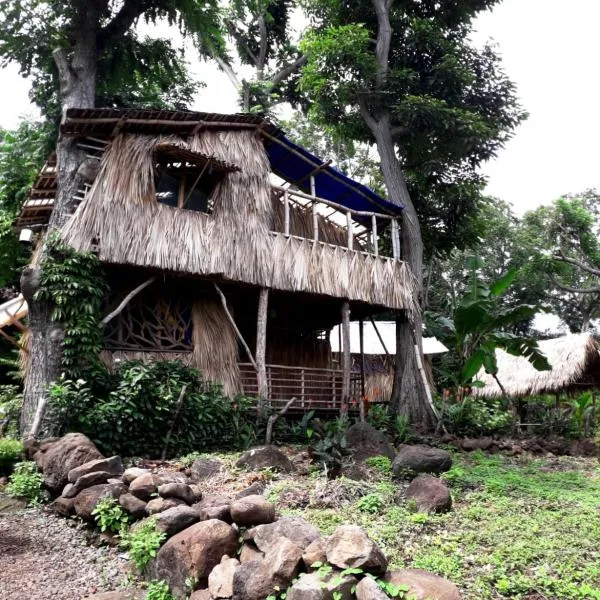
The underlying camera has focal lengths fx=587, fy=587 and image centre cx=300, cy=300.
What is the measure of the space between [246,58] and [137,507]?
73.6ft

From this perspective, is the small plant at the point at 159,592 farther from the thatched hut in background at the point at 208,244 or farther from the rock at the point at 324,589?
the thatched hut in background at the point at 208,244

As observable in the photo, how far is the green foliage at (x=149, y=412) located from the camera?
337 inches

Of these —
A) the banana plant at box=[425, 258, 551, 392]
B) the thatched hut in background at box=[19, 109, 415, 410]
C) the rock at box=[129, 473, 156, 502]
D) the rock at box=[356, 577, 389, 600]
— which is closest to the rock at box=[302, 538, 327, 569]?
the rock at box=[356, 577, 389, 600]

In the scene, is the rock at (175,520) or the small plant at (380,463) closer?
the rock at (175,520)

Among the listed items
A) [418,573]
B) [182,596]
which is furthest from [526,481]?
[182,596]

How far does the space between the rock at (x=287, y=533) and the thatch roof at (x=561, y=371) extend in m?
13.9

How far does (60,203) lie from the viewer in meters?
10.7

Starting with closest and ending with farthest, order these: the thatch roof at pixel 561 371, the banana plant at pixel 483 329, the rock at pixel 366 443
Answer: the rock at pixel 366 443 < the banana plant at pixel 483 329 < the thatch roof at pixel 561 371

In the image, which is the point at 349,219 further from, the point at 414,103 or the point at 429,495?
the point at 429,495

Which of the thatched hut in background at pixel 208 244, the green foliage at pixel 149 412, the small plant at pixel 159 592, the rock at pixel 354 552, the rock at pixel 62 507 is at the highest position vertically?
the thatched hut in background at pixel 208 244

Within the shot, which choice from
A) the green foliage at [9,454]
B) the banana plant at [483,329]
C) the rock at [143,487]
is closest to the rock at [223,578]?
the rock at [143,487]

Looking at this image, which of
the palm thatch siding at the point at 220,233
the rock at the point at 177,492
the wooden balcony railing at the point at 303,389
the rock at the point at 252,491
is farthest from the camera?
the wooden balcony railing at the point at 303,389

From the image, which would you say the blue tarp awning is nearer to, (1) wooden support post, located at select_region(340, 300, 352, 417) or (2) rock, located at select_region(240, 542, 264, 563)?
(1) wooden support post, located at select_region(340, 300, 352, 417)

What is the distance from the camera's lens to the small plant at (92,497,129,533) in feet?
19.3
